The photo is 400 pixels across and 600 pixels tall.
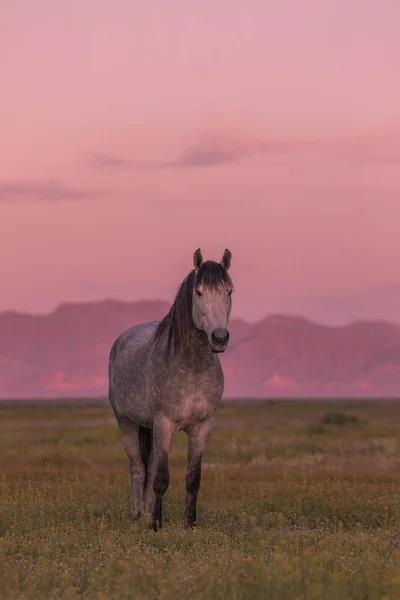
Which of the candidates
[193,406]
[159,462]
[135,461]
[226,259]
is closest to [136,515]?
[135,461]

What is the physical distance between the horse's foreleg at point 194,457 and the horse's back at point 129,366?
1366mm

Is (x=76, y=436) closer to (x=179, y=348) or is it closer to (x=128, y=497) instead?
(x=128, y=497)

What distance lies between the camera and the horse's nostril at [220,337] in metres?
11.2

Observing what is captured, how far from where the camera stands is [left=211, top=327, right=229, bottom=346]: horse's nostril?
36.9 feet

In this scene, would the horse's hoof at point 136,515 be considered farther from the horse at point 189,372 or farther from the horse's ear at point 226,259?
the horse's ear at point 226,259

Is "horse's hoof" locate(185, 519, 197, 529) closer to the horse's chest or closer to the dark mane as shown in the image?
the horse's chest

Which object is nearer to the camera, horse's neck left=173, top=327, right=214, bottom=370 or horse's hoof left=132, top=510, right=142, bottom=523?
horse's neck left=173, top=327, right=214, bottom=370

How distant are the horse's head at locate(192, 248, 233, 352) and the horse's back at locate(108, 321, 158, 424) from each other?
2.19 m

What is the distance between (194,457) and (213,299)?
2.58 meters

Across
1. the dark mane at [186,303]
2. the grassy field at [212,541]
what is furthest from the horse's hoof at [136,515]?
the dark mane at [186,303]

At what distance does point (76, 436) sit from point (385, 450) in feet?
53.2

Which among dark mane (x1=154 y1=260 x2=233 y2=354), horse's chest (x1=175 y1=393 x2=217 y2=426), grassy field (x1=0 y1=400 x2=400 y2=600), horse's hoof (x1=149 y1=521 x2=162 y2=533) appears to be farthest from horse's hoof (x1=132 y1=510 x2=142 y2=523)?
dark mane (x1=154 y1=260 x2=233 y2=354)

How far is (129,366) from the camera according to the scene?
14281mm

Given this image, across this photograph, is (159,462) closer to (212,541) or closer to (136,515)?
(212,541)
